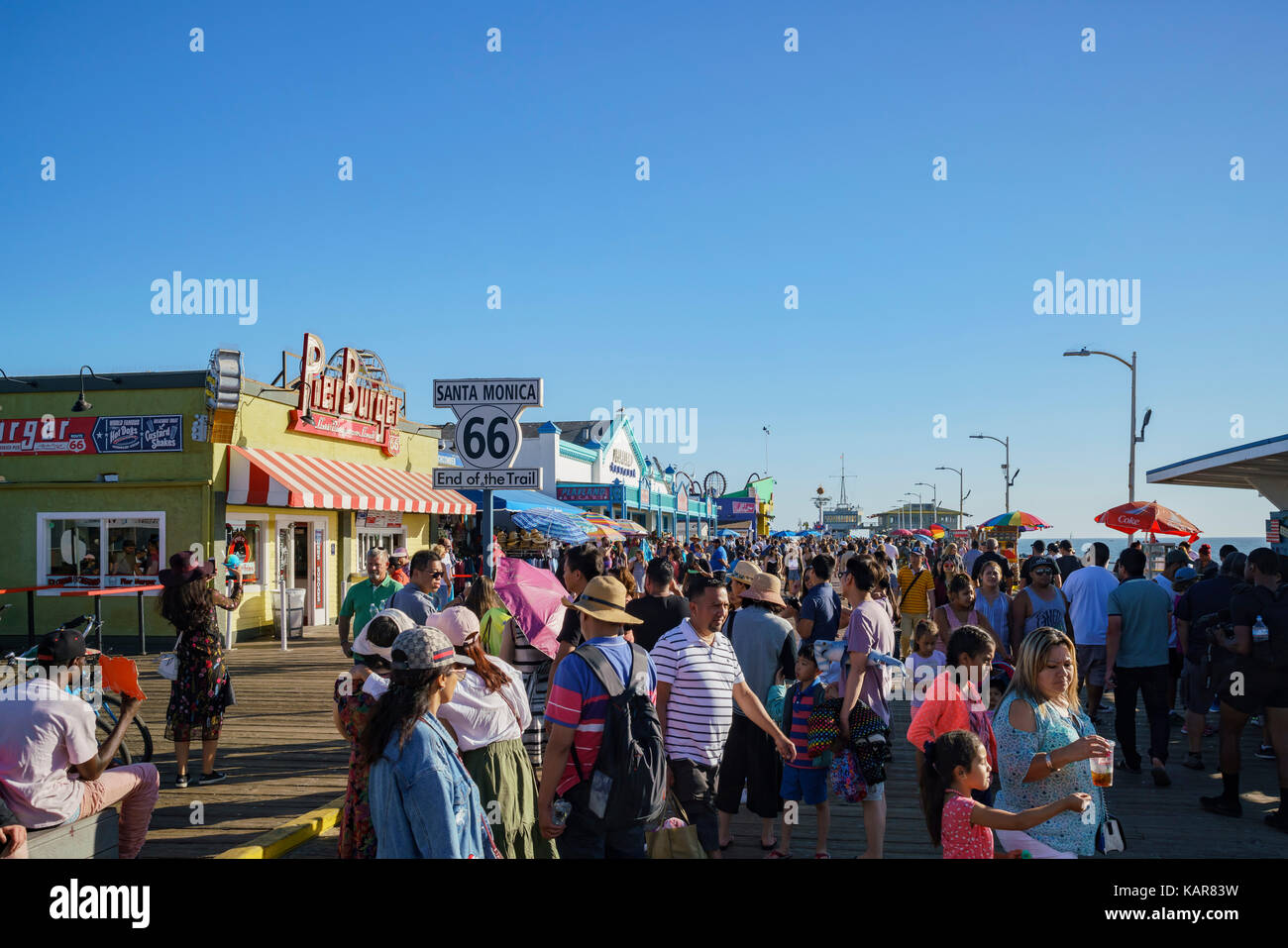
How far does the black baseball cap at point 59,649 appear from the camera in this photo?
4645mm

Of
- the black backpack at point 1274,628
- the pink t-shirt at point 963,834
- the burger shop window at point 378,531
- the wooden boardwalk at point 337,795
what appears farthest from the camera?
the burger shop window at point 378,531

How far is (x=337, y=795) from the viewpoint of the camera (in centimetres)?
685

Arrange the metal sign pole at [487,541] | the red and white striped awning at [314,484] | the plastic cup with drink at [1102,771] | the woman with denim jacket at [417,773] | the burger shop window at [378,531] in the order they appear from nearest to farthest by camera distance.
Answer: the woman with denim jacket at [417,773], the plastic cup with drink at [1102,771], the metal sign pole at [487,541], the red and white striped awning at [314,484], the burger shop window at [378,531]

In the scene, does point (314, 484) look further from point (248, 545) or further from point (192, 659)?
point (192, 659)

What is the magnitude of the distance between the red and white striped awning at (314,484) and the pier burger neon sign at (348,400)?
68 centimetres

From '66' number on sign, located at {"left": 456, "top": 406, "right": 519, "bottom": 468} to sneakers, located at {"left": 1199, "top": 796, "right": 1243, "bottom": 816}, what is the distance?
6062 mm

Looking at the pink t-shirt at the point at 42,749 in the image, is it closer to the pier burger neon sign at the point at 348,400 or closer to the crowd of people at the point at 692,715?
the crowd of people at the point at 692,715

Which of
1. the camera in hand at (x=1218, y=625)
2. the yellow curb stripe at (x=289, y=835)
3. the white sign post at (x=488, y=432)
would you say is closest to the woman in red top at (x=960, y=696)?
the camera in hand at (x=1218, y=625)

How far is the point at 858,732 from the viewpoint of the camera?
5.14 meters

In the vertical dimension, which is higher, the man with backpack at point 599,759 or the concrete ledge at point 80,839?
the man with backpack at point 599,759

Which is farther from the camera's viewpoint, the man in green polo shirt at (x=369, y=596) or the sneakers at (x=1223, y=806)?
the man in green polo shirt at (x=369, y=596)

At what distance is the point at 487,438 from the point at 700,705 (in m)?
2.97

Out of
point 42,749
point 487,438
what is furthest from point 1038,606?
point 42,749
